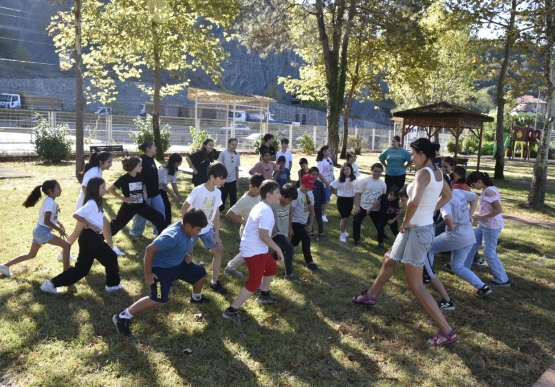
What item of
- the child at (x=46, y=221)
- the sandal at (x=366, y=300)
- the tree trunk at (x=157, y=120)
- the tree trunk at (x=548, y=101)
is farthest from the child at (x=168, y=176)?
the tree trunk at (x=157, y=120)

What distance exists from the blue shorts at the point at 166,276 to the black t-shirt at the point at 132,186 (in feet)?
7.95

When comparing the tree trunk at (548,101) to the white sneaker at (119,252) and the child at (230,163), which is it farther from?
the white sneaker at (119,252)

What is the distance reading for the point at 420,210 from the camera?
13.6 ft

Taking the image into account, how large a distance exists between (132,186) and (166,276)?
104 inches

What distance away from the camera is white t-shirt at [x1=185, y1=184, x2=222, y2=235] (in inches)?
203

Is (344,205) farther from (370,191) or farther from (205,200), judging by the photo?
(205,200)

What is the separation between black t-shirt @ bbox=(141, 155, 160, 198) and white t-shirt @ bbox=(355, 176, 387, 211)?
10.6 ft

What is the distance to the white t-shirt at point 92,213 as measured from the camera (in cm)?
480

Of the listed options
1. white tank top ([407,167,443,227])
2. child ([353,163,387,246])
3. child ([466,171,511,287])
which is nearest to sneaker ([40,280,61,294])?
white tank top ([407,167,443,227])

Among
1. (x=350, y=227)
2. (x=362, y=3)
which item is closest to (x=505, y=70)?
(x=362, y=3)

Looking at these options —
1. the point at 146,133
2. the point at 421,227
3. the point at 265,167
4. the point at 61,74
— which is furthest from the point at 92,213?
the point at 61,74

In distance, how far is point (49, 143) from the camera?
16625mm

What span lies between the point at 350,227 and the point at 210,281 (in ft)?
14.0

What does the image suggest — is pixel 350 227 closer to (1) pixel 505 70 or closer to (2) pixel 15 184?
(2) pixel 15 184
